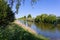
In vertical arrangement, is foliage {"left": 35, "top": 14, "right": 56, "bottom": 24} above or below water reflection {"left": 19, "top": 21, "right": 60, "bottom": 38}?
below

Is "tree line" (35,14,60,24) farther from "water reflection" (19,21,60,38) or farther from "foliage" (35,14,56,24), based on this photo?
"water reflection" (19,21,60,38)

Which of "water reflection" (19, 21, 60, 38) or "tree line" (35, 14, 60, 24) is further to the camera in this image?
"tree line" (35, 14, 60, 24)

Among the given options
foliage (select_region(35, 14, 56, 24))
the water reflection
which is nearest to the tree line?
foliage (select_region(35, 14, 56, 24))

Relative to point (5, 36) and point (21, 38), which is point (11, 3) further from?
point (21, 38)

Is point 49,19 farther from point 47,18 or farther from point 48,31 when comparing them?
point 48,31

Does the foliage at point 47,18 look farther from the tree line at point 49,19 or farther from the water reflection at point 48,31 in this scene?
the water reflection at point 48,31

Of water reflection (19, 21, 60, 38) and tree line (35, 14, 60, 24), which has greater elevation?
water reflection (19, 21, 60, 38)

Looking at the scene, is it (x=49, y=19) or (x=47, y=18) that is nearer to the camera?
(x=49, y=19)

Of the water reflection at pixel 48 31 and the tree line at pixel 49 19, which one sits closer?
the water reflection at pixel 48 31

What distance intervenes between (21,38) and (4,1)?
9.63 ft

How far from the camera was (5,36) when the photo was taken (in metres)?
12.0

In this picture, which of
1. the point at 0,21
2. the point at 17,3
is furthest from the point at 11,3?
the point at 0,21

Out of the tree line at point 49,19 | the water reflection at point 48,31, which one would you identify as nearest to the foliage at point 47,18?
the tree line at point 49,19

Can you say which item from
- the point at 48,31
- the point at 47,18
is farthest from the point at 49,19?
the point at 48,31
